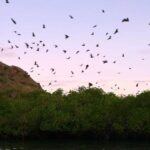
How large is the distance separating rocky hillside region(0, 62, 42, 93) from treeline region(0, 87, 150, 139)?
139 feet

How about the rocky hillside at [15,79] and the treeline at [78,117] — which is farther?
the rocky hillside at [15,79]

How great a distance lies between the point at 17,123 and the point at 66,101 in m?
10.4

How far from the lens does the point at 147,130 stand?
83500 millimetres

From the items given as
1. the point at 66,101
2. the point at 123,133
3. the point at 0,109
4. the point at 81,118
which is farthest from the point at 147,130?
the point at 0,109

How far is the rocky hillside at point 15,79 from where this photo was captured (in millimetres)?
140163

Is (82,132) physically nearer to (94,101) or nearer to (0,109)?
(94,101)

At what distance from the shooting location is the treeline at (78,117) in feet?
280

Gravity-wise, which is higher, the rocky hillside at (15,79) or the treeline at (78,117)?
the rocky hillside at (15,79)

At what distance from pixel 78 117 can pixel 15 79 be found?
63.0 metres

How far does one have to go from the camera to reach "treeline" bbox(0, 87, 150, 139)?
280 ft

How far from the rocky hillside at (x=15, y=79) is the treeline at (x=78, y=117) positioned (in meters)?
42.4

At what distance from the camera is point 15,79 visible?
488ft

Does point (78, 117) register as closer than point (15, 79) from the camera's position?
Yes

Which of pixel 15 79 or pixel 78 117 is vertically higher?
pixel 15 79
